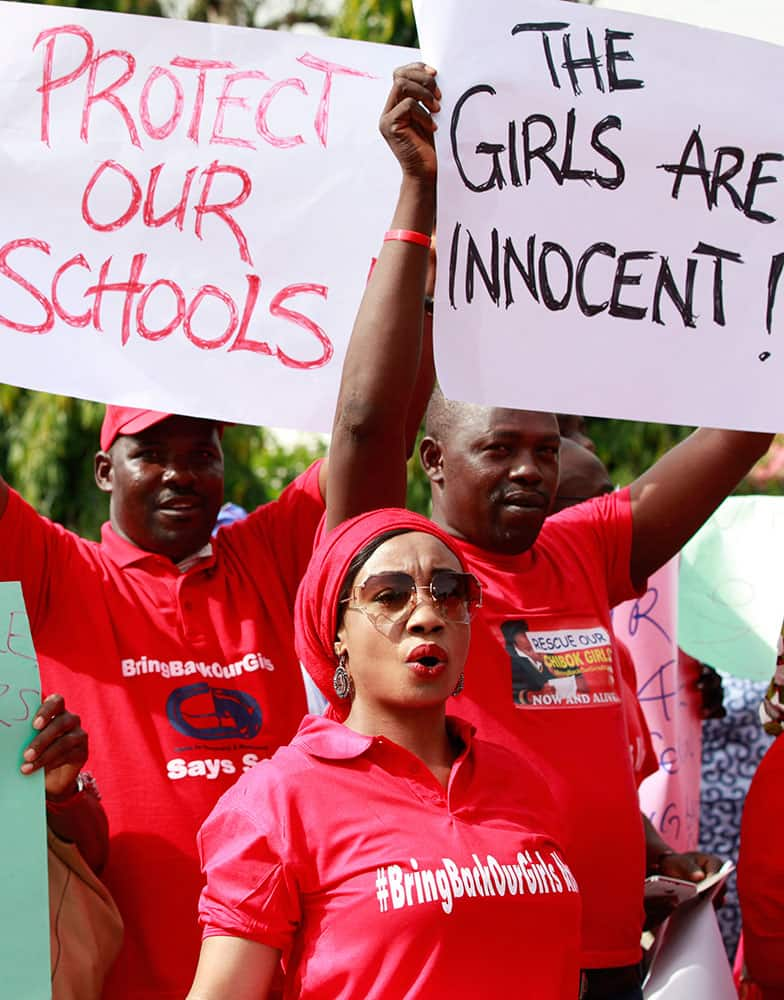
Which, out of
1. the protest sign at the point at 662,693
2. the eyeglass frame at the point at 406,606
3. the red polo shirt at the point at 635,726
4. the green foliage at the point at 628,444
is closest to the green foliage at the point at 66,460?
the green foliage at the point at 628,444

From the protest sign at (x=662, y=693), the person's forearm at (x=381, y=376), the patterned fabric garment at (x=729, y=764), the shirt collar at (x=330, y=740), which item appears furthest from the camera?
the patterned fabric garment at (x=729, y=764)

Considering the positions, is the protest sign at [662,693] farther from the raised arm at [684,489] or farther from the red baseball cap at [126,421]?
the red baseball cap at [126,421]

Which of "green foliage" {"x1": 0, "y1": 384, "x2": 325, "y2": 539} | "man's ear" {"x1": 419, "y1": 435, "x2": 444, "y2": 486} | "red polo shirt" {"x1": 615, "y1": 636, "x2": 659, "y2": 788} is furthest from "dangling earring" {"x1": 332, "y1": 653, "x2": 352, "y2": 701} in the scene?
"green foliage" {"x1": 0, "y1": 384, "x2": 325, "y2": 539}

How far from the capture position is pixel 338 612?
2232 mm

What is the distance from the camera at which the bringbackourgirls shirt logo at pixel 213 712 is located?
8.93 feet

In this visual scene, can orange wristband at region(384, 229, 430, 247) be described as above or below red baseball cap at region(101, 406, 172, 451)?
above

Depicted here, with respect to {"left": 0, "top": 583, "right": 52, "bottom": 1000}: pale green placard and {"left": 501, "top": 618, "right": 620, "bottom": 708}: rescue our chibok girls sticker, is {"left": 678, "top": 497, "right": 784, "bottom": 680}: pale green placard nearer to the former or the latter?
{"left": 501, "top": 618, "right": 620, "bottom": 708}: rescue our chibok girls sticker

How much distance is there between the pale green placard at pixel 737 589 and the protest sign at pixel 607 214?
1.47 metres

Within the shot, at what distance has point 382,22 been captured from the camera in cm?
803

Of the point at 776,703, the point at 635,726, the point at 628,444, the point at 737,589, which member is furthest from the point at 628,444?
the point at 776,703

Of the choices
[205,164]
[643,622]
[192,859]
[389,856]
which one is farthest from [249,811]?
[643,622]

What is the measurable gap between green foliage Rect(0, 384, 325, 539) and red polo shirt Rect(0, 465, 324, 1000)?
5521 millimetres

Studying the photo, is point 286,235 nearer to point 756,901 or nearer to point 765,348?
point 765,348

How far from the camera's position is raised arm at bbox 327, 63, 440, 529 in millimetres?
2367
